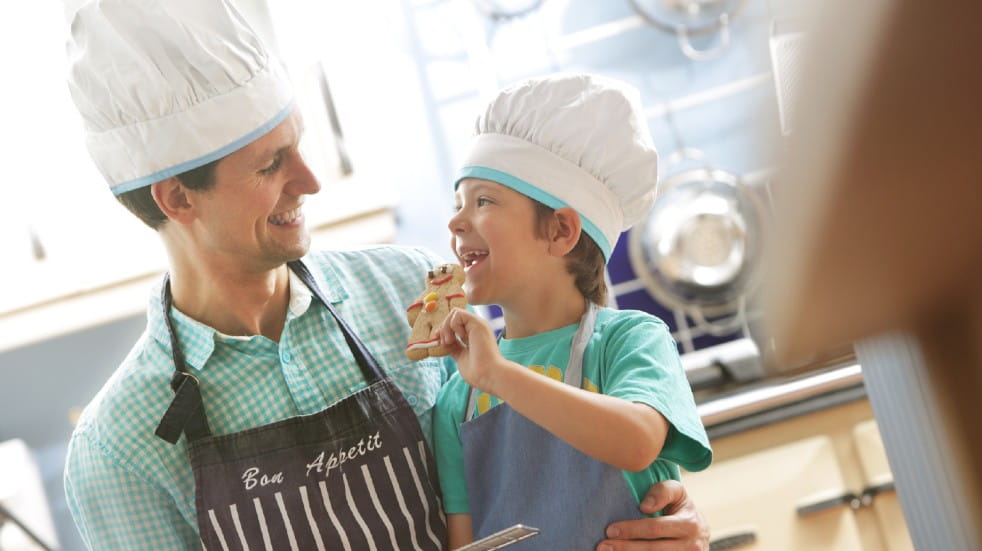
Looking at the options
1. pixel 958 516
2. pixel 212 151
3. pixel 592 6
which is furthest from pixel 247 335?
pixel 592 6

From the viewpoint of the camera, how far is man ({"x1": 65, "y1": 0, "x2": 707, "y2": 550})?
4.32 feet

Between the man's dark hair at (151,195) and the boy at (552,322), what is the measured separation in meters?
0.34

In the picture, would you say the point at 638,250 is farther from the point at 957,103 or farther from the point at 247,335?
the point at 957,103

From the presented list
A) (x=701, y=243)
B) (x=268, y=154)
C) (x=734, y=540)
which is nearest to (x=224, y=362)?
(x=268, y=154)

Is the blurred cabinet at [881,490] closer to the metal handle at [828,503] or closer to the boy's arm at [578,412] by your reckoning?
the metal handle at [828,503]

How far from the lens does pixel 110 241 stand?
2691mm

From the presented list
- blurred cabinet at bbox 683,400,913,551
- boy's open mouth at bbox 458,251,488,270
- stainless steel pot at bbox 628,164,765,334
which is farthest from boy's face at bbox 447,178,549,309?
stainless steel pot at bbox 628,164,765,334

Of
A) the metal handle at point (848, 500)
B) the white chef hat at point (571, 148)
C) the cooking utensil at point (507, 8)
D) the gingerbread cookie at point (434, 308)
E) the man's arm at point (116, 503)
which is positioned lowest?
the metal handle at point (848, 500)

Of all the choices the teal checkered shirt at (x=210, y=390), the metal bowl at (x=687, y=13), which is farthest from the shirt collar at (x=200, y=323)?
the metal bowl at (x=687, y=13)

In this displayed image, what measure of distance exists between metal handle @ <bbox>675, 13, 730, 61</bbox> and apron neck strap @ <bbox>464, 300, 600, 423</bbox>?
61.1 inches

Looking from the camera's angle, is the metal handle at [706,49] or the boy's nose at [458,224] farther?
the metal handle at [706,49]

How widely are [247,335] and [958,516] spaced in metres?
1.26

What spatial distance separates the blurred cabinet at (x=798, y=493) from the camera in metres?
2.12

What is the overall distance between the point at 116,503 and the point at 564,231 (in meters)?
0.68
